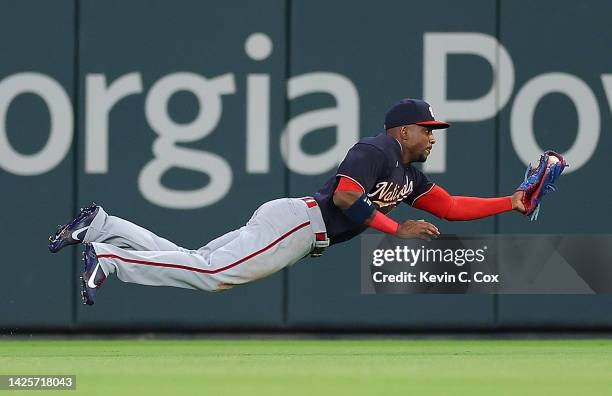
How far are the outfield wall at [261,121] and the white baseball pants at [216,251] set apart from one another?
241cm

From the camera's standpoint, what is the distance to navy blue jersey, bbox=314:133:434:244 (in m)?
8.63

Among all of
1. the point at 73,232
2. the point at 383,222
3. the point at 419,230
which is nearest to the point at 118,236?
the point at 73,232

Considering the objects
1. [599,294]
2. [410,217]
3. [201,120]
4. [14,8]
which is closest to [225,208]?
[201,120]

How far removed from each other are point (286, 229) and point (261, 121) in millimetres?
2692

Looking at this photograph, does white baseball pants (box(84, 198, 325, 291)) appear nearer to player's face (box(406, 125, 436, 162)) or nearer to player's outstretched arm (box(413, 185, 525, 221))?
player's face (box(406, 125, 436, 162))

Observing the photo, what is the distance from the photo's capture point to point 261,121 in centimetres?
1132

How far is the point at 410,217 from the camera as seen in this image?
37.2 ft

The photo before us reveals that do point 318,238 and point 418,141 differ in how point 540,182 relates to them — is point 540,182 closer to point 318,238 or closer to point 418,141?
point 418,141

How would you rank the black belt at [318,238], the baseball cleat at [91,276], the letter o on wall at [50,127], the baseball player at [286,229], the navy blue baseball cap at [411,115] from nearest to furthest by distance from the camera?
the baseball cleat at [91,276] < the baseball player at [286,229] < the black belt at [318,238] < the navy blue baseball cap at [411,115] < the letter o on wall at [50,127]

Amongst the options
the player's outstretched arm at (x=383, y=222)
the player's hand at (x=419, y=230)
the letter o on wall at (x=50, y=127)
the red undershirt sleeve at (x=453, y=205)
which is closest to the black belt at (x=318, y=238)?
the player's outstretched arm at (x=383, y=222)

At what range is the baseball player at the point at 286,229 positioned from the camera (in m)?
8.55

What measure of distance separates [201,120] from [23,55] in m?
1.38

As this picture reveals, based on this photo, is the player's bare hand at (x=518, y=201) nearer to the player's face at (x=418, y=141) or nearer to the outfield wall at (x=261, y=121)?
the player's face at (x=418, y=141)

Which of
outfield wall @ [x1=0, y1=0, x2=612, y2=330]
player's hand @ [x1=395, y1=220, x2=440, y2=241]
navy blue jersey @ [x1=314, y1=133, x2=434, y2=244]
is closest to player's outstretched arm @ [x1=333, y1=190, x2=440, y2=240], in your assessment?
player's hand @ [x1=395, y1=220, x2=440, y2=241]
